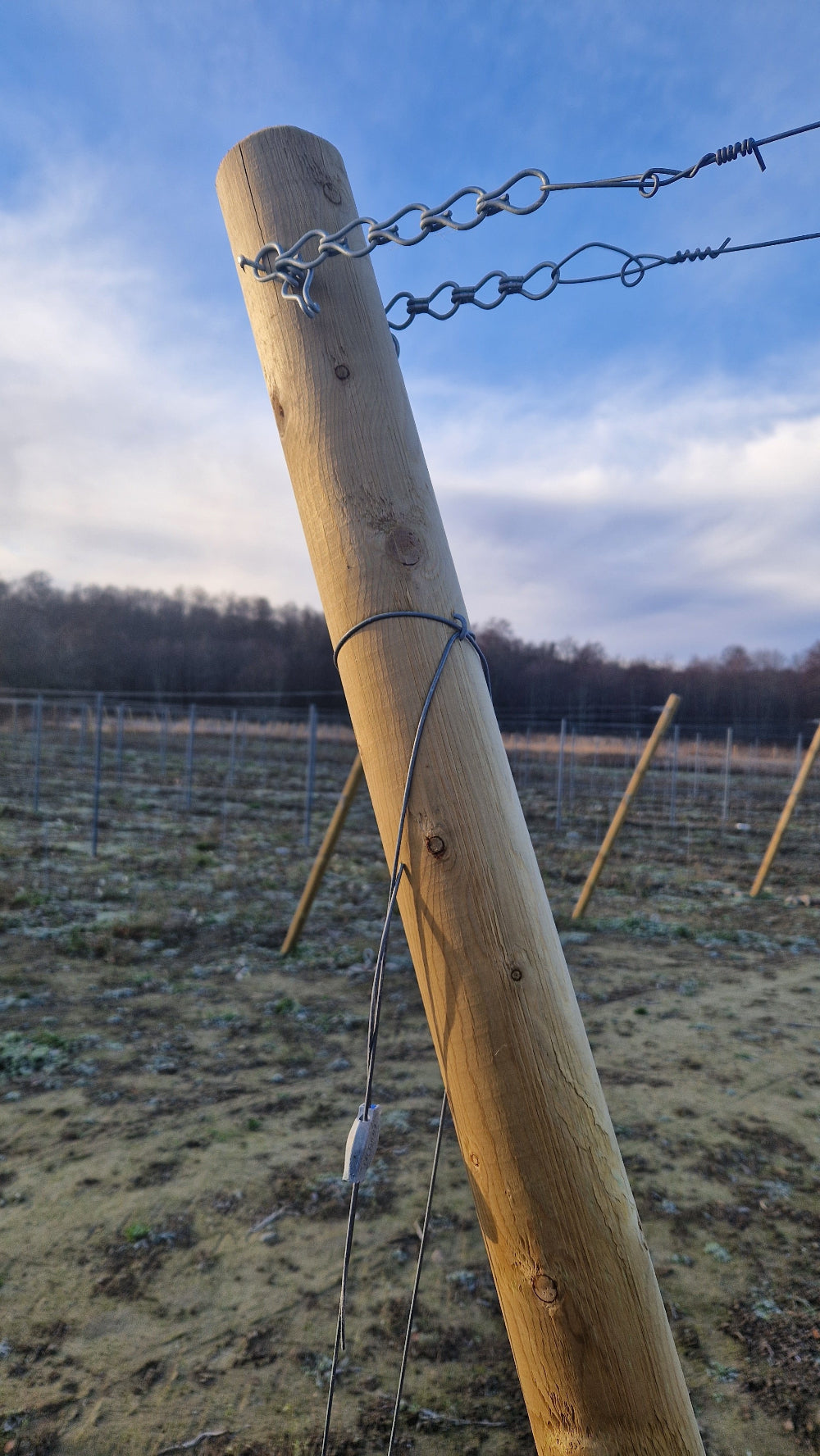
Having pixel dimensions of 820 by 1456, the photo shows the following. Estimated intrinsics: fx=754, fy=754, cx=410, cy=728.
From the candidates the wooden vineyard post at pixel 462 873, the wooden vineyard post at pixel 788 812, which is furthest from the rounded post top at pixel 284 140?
the wooden vineyard post at pixel 788 812

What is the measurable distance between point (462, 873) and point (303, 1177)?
2.67 meters

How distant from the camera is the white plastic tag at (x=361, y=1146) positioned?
3.47 feet

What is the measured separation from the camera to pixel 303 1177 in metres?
3.05

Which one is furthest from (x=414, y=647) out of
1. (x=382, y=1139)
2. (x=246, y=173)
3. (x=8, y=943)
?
(x=8, y=943)

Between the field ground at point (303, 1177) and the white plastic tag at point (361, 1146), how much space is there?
4.66ft

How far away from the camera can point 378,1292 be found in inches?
97.0

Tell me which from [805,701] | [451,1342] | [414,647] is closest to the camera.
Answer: [414,647]

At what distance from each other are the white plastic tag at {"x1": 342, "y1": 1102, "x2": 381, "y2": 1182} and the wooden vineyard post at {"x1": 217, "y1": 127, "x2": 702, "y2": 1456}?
16 centimetres

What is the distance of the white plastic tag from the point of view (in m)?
1.06

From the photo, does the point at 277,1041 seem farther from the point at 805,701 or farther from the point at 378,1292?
the point at 805,701

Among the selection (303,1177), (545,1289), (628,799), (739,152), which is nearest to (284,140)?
(739,152)

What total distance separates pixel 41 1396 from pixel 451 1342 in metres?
1.13

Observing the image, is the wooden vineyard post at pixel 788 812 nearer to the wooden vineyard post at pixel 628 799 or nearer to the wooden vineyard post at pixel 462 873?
the wooden vineyard post at pixel 628 799

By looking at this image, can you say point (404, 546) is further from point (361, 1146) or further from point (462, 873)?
point (361, 1146)
